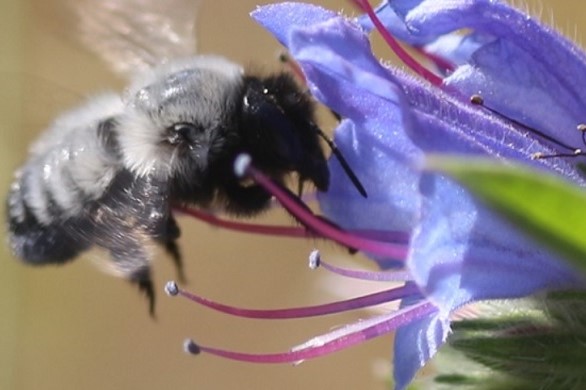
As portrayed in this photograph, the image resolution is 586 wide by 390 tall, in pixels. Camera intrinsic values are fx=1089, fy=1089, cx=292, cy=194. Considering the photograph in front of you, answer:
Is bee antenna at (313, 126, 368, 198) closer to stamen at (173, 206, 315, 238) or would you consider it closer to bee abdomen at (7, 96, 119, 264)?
stamen at (173, 206, 315, 238)

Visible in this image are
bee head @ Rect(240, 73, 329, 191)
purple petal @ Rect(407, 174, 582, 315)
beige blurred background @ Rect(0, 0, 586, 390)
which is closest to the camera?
purple petal @ Rect(407, 174, 582, 315)

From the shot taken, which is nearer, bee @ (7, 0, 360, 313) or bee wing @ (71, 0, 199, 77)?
bee @ (7, 0, 360, 313)

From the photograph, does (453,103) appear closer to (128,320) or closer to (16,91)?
(16,91)

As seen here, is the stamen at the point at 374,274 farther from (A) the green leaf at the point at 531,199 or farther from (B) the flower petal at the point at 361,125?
(A) the green leaf at the point at 531,199

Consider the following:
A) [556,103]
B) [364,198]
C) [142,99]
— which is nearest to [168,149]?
[142,99]

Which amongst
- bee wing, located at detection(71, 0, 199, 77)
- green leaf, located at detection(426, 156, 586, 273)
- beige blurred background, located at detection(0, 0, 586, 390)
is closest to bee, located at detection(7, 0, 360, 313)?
bee wing, located at detection(71, 0, 199, 77)
